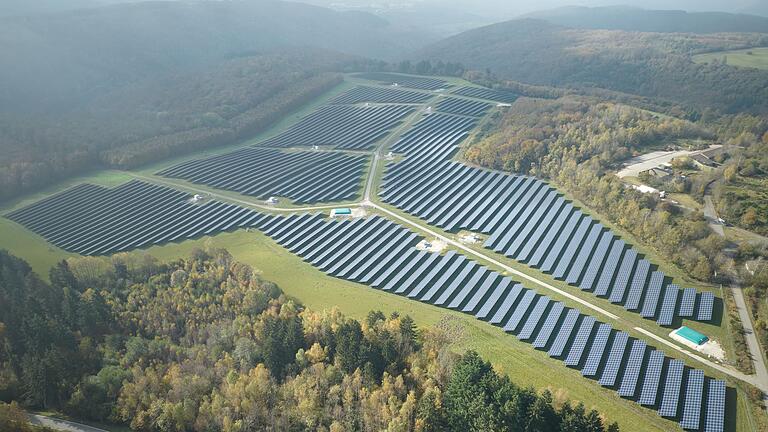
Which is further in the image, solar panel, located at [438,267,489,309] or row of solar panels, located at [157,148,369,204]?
row of solar panels, located at [157,148,369,204]

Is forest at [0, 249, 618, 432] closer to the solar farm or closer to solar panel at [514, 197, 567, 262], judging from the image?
the solar farm

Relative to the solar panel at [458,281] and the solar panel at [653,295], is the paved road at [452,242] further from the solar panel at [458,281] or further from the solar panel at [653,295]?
the solar panel at [458,281]

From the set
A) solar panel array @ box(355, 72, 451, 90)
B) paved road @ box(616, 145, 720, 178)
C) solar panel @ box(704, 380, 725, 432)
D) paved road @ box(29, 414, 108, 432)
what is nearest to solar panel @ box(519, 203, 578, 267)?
paved road @ box(616, 145, 720, 178)

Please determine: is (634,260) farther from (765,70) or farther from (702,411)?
(765,70)

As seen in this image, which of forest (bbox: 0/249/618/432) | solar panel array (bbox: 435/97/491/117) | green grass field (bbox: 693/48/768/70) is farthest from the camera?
green grass field (bbox: 693/48/768/70)

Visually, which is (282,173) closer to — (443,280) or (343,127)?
(343,127)

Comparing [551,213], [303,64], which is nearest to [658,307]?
[551,213]

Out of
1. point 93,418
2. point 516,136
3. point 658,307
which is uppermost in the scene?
point 516,136
